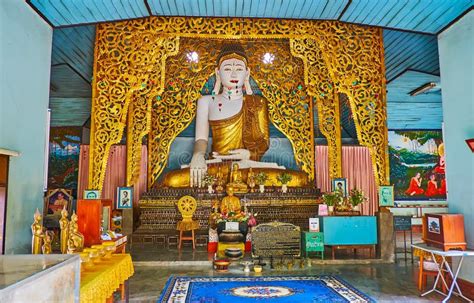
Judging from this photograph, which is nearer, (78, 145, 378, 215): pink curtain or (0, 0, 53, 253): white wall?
(0, 0, 53, 253): white wall

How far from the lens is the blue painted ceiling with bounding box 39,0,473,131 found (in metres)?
5.61

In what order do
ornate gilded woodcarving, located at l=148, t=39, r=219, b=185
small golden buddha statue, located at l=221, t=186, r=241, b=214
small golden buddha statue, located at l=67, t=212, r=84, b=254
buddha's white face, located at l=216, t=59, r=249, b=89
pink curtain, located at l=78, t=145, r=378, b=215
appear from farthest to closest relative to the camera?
1. pink curtain, located at l=78, t=145, r=378, b=215
2. buddha's white face, located at l=216, t=59, r=249, b=89
3. ornate gilded woodcarving, located at l=148, t=39, r=219, b=185
4. small golden buddha statue, located at l=221, t=186, r=241, b=214
5. small golden buddha statue, located at l=67, t=212, r=84, b=254

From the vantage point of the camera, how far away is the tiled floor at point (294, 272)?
4879 millimetres

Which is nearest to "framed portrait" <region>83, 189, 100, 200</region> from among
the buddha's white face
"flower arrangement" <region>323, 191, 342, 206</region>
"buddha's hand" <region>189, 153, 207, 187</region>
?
"buddha's hand" <region>189, 153, 207, 187</region>

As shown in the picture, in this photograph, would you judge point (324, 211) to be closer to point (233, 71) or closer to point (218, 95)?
point (233, 71)

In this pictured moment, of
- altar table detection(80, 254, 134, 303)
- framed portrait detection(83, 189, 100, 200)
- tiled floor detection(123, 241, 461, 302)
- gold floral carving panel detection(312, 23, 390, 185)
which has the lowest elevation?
tiled floor detection(123, 241, 461, 302)

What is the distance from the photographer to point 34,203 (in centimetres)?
541

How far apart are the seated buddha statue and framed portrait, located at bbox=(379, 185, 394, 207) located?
3.32 metres

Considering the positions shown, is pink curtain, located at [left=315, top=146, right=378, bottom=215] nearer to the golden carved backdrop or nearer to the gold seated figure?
the gold seated figure

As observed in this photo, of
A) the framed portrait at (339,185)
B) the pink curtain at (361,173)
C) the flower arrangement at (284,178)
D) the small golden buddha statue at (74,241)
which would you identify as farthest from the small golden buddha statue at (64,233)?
the pink curtain at (361,173)

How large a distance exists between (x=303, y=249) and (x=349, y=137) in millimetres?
7405

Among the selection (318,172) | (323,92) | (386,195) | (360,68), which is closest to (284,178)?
(323,92)

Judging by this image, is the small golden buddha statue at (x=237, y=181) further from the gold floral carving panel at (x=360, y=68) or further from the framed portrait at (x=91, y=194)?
the framed portrait at (x=91, y=194)

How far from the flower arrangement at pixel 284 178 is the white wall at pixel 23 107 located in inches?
220
